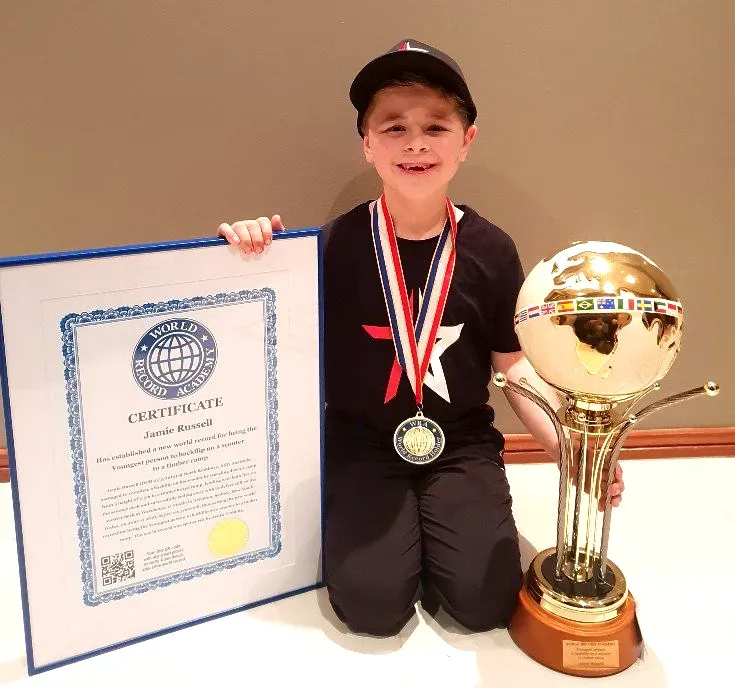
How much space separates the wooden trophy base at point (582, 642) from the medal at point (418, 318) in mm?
269

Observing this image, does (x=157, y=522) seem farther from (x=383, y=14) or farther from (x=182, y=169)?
(x=383, y=14)

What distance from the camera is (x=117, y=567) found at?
101cm

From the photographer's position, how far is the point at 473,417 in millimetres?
1231

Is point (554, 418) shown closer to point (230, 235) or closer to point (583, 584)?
point (583, 584)

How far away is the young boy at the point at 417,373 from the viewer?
41.8 inches

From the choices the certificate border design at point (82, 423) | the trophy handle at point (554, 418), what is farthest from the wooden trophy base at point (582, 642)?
the certificate border design at point (82, 423)

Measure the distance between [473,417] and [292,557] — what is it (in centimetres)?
36

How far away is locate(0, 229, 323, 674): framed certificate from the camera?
0.90 meters

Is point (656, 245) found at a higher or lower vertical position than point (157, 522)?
higher

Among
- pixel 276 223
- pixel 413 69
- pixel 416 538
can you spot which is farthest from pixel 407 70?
pixel 416 538

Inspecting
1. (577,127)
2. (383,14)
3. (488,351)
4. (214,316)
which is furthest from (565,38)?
(214,316)

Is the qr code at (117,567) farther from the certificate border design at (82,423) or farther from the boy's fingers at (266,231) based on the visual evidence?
the boy's fingers at (266,231)

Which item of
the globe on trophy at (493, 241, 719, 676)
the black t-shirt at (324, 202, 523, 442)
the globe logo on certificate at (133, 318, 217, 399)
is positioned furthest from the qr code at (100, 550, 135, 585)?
the globe on trophy at (493, 241, 719, 676)

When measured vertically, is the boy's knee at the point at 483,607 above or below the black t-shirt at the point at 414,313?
below
